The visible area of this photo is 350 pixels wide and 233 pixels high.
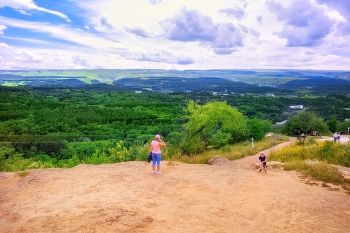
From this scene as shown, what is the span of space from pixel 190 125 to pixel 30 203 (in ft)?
51.6

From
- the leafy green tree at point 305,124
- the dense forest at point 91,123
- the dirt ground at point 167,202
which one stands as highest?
the dirt ground at point 167,202

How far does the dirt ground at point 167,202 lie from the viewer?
7.57 m

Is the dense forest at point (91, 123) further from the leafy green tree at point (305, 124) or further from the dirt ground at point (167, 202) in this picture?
the dirt ground at point (167, 202)

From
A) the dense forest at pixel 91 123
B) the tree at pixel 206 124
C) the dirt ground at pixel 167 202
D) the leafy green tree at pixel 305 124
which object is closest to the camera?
the dirt ground at pixel 167 202

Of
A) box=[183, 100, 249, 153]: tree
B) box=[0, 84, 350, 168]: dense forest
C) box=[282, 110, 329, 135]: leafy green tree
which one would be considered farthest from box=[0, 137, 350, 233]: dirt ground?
box=[282, 110, 329, 135]: leafy green tree

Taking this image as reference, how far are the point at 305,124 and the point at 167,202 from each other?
3469 centimetres

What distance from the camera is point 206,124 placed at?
23562 millimetres

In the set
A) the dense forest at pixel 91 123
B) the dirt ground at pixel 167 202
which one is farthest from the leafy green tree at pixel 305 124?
the dirt ground at pixel 167 202

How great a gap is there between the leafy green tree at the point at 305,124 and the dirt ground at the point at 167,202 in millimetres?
27681

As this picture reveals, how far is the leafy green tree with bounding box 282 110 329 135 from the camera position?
1492 inches

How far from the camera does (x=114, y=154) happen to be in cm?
2070

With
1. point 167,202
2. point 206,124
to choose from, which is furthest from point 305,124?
point 167,202

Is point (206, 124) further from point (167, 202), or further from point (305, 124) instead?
point (305, 124)

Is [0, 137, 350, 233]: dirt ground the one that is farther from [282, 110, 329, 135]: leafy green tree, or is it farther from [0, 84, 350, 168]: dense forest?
[282, 110, 329, 135]: leafy green tree
